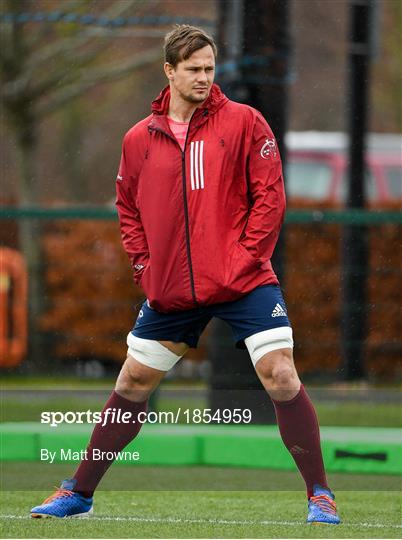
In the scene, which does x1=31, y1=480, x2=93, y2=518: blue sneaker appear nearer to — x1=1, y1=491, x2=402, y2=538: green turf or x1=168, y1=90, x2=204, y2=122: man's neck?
x1=1, y1=491, x2=402, y2=538: green turf

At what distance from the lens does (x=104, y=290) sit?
13.0 m

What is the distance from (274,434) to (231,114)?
8.98 feet

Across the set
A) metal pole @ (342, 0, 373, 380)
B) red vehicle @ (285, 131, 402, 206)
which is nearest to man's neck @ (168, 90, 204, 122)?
metal pole @ (342, 0, 373, 380)

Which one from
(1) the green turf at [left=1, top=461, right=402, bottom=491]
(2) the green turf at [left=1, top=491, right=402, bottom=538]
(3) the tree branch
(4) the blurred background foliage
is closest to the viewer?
(2) the green turf at [left=1, top=491, right=402, bottom=538]

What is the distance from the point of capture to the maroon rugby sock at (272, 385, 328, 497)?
259 inches

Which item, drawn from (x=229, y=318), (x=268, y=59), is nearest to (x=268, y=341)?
(x=229, y=318)

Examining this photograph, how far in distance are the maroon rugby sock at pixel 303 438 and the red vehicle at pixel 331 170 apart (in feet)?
34.9

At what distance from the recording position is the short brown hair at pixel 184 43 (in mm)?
6484

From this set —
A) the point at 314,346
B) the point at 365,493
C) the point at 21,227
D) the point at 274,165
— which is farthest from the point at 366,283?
the point at 274,165

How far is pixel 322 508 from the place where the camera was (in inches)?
255

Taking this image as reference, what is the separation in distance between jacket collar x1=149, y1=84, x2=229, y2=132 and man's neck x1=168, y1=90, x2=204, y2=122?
3 cm

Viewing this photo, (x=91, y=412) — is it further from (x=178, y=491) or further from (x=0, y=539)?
(x=0, y=539)

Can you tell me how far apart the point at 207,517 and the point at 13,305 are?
7.04m

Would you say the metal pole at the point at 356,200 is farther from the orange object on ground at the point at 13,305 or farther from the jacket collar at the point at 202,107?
the jacket collar at the point at 202,107
